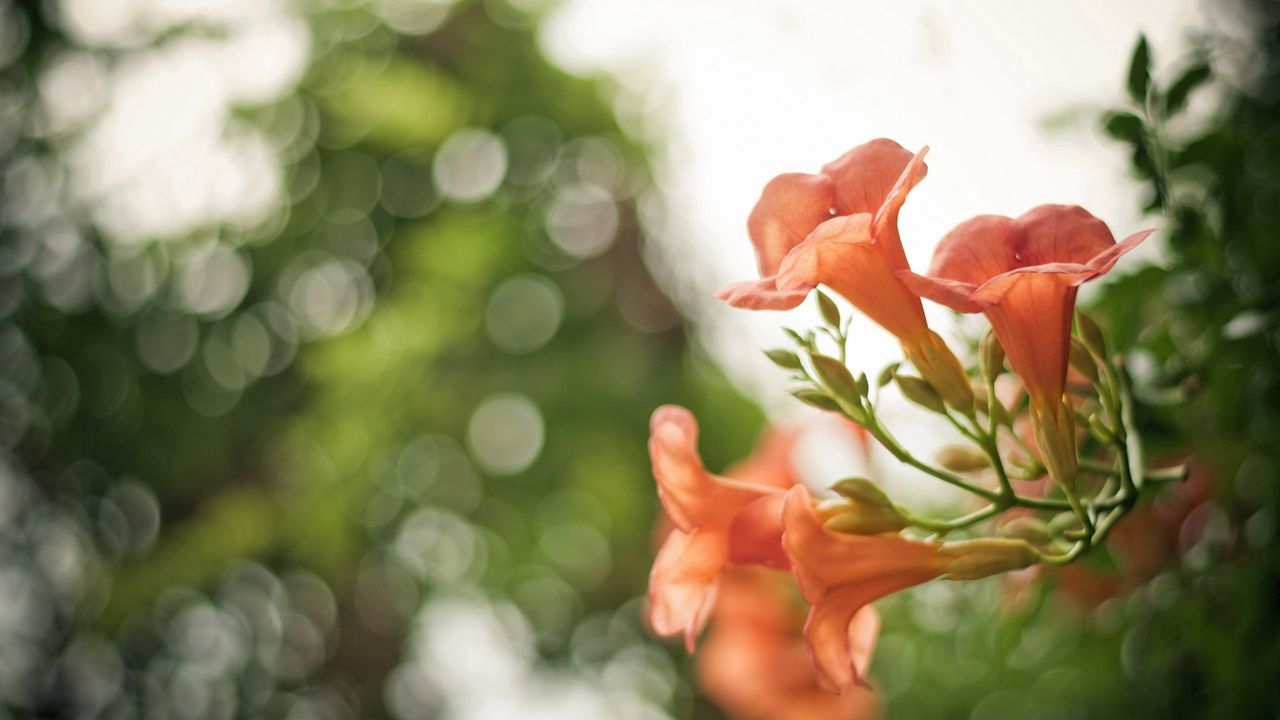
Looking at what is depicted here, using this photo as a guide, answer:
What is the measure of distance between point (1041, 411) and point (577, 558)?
57.4 inches

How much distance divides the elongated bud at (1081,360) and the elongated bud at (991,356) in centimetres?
4

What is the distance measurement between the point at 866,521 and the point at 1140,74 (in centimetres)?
35

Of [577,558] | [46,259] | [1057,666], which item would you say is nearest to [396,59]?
[46,259]

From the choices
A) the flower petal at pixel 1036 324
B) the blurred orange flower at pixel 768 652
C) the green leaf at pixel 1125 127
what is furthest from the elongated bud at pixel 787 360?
the blurred orange flower at pixel 768 652

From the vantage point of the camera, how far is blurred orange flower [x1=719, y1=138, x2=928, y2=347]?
443 mm

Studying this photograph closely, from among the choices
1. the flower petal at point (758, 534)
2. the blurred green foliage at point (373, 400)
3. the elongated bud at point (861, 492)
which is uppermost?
the elongated bud at point (861, 492)

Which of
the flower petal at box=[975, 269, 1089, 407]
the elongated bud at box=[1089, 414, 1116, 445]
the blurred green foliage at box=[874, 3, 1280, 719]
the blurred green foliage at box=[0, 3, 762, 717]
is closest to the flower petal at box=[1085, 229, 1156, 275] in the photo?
the flower petal at box=[975, 269, 1089, 407]

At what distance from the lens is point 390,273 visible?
198cm

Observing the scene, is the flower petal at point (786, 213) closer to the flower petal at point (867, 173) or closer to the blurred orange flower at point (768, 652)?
the flower petal at point (867, 173)

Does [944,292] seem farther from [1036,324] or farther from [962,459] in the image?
[962,459]

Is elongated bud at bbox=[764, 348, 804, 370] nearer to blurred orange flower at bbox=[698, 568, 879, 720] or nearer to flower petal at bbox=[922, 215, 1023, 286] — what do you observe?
flower petal at bbox=[922, 215, 1023, 286]

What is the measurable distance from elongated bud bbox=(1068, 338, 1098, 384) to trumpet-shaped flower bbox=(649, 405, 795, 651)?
19 cm

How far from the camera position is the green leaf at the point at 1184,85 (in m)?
0.63

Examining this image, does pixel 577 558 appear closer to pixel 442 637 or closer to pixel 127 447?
pixel 442 637
